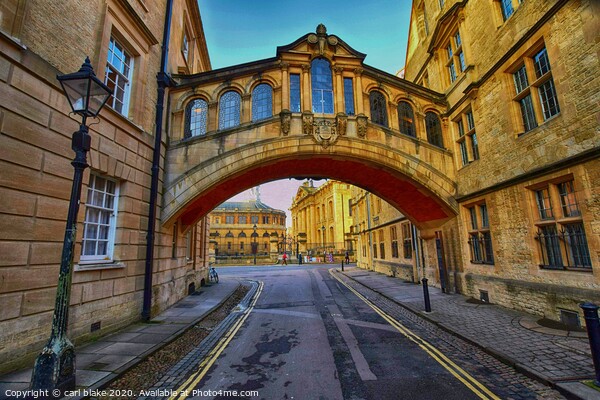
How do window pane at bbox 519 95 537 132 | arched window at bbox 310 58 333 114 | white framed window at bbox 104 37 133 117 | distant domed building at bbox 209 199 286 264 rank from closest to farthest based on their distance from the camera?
white framed window at bbox 104 37 133 117, window pane at bbox 519 95 537 132, arched window at bbox 310 58 333 114, distant domed building at bbox 209 199 286 264

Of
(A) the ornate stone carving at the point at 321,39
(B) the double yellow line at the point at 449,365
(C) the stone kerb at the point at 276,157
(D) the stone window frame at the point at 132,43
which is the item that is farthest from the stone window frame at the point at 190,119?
(B) the double yellow line at the point at 449,365

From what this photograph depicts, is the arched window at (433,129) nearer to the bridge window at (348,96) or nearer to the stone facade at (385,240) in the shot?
the bridge window at (348,96)

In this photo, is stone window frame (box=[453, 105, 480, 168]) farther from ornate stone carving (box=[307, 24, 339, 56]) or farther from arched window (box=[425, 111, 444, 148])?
ornate stone carving (box=[307, 24, 339, 56])

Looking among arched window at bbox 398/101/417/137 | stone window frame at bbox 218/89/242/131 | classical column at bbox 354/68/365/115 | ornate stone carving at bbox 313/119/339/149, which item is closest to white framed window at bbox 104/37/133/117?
stone window frame at bbox 218/89/242/131

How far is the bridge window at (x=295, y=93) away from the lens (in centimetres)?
1227

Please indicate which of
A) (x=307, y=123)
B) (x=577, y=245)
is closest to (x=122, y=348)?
(x=307, y=123)

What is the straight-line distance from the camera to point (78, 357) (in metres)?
5.62

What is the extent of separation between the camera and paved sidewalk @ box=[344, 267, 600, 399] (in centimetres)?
Result: 441

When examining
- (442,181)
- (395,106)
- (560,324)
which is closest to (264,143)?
(395,106)

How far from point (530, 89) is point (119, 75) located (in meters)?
12.5

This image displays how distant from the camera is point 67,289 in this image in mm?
4281

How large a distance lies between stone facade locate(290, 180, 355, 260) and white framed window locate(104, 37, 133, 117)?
39802mm

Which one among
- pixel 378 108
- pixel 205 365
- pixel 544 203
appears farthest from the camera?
pixel 378 108

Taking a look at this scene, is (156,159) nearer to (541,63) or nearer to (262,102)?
(262,102)
